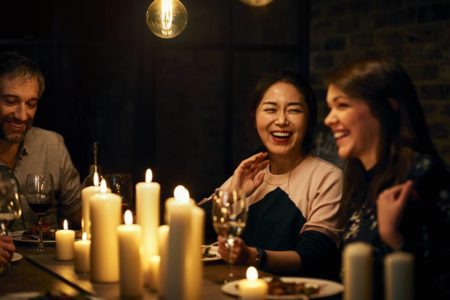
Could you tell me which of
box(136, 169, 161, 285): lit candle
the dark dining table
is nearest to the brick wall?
the dark dining table

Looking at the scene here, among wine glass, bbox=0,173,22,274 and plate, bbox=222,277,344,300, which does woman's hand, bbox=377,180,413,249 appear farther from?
wine glass, bbox=0,173,22,274

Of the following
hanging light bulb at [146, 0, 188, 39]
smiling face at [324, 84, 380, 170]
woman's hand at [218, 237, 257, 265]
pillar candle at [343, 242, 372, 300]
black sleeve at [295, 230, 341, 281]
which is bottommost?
black sleeve at [295, 230, 341, 281]

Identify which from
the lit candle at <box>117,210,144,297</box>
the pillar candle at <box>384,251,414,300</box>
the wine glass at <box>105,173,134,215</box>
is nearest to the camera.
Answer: the pillar candle at <box>384,251,414,300</box>

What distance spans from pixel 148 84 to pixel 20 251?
216 centimetres

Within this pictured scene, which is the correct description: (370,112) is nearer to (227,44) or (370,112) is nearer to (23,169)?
(23,169)

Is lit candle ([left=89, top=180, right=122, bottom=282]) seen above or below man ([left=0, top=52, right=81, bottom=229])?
below

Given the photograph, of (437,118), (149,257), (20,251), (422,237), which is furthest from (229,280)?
(437,118)

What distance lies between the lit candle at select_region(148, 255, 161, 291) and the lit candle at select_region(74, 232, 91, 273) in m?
0.33

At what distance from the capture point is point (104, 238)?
2549mm

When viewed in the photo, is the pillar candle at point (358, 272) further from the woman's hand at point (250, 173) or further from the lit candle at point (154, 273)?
the woman's hand at point (250, 173)

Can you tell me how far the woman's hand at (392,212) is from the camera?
2.16m

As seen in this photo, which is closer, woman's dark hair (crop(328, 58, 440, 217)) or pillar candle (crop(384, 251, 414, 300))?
pillar candle (crop(384, 251, 414, 300))

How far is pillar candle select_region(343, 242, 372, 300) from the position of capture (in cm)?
176

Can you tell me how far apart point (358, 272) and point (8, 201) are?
1284 millimetres
